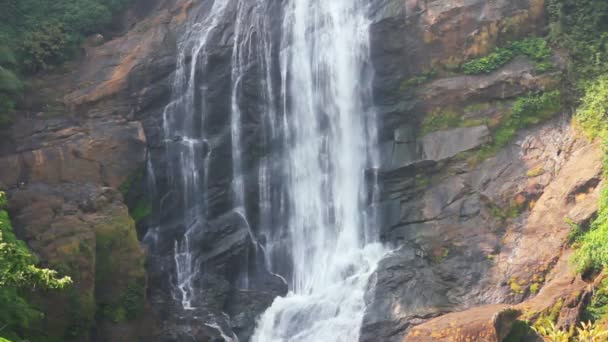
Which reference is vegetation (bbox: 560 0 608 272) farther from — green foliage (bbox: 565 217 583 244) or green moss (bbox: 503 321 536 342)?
green moss (bbox: 503 321 536 342)

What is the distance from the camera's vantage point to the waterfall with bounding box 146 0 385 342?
78.6 feet

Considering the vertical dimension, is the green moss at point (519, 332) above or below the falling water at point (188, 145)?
below

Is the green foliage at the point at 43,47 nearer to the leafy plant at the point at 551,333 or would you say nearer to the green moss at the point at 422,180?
the green moss at the point at 422,180

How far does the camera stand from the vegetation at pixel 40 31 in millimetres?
25141

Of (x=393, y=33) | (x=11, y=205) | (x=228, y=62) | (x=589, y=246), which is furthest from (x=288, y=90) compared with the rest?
(x=589, y=246)

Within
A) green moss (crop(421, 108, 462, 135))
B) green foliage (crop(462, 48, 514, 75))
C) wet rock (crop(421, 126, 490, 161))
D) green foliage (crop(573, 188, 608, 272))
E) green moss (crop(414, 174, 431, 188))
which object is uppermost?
green foliage (crop(462, 48, 514, 75))

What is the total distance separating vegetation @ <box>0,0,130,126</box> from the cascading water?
353 inches

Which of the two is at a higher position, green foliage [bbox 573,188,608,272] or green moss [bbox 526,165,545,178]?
green moss [bbox 526,165,545,178]

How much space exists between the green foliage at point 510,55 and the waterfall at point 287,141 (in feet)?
13.3

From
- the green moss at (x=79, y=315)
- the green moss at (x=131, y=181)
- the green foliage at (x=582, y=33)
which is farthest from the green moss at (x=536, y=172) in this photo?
the green moss at (x=79, y=315)

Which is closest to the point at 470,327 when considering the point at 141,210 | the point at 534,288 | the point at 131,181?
the point at 534,288

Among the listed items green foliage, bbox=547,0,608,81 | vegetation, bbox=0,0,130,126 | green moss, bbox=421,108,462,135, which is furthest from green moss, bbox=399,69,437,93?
vegetation, bbox=0,0,130,126

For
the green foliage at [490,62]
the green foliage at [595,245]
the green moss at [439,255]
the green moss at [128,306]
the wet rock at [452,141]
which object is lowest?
the green moss at [128,306]

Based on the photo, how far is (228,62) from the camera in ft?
86.3
